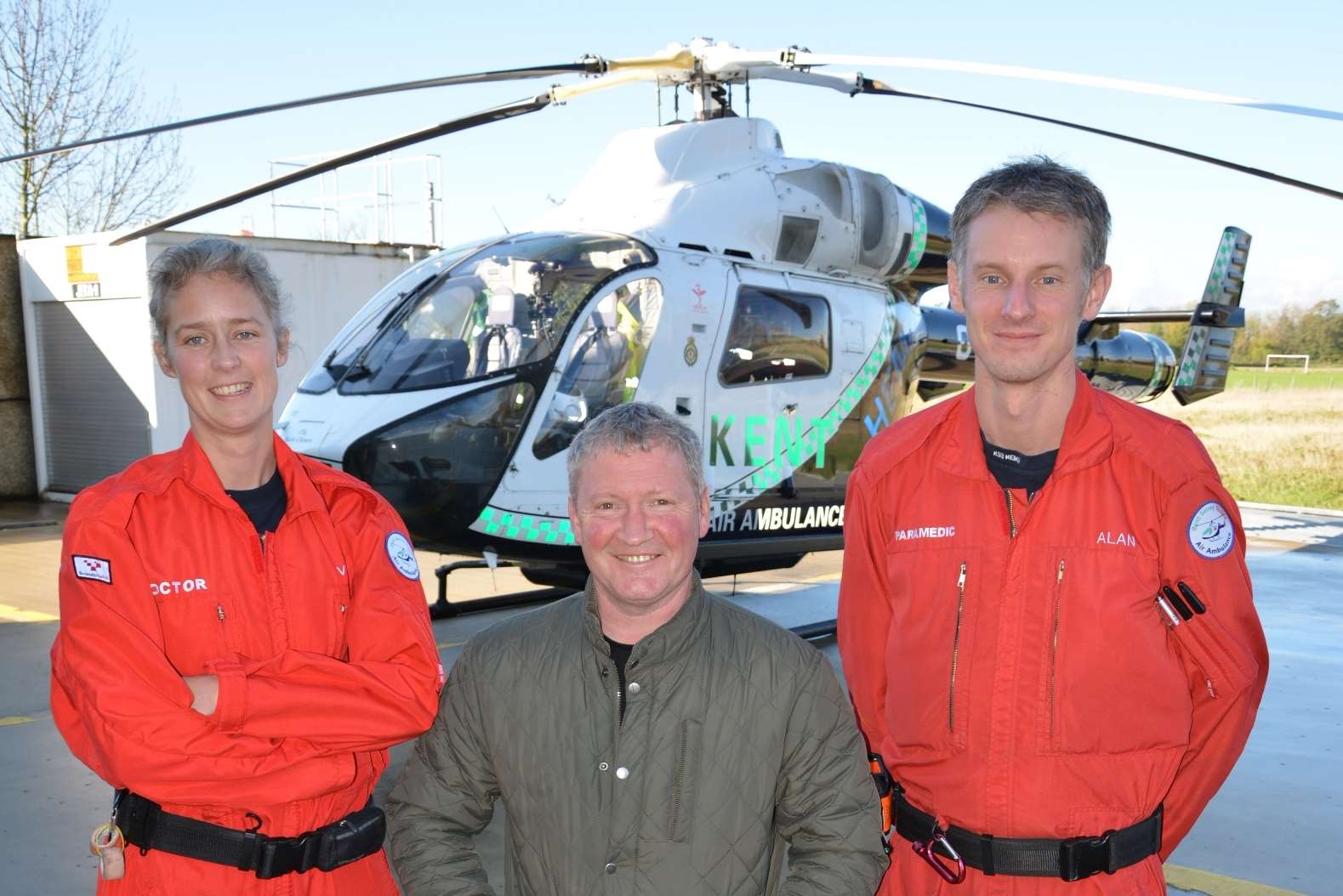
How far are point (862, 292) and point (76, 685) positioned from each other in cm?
587

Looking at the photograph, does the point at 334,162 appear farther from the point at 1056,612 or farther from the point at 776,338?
the point at 1056,612

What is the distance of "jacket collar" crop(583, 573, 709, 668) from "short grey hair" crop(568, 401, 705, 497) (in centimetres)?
21

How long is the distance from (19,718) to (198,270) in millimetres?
4891

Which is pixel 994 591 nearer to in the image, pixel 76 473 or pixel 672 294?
pixel 672 294

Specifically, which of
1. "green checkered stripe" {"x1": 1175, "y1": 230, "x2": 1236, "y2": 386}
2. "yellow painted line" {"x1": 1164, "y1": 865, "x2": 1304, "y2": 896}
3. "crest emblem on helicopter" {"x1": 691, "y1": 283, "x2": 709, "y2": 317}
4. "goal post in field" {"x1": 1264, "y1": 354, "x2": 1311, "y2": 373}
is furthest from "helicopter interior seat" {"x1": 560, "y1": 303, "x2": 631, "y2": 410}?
"goal post in field" {"x1": 1264, "y1": 354, "x2": 1311, "y2": 373}

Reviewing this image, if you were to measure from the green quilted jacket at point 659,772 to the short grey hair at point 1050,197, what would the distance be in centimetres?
91

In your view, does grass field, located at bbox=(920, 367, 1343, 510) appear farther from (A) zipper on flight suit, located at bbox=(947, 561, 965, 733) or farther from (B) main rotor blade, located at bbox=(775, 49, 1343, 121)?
(A) zipper on flight suit, located at bbox=(947, 561, 965, 733)

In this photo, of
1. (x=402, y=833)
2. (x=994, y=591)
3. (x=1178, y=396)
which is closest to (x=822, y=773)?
(x=994, y=591)

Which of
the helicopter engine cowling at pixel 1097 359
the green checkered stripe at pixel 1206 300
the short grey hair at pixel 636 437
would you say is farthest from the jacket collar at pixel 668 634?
the green checkered stripe at pixel 1206 300

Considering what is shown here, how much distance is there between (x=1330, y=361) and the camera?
1897cm

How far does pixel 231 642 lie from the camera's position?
6.91ft

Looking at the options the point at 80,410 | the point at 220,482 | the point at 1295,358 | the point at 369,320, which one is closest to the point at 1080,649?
the point at 220,482

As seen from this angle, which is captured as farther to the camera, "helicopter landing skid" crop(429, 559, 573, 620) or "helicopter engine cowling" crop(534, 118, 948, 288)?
"helicopter landing skid" crop(429, 559, 573, 620)

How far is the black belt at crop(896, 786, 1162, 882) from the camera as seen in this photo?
82.0 inches
